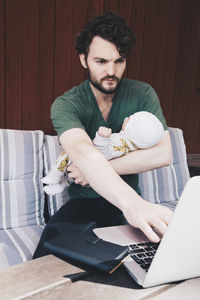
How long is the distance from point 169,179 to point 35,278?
68.5 inches

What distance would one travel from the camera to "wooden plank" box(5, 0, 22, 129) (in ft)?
7.41

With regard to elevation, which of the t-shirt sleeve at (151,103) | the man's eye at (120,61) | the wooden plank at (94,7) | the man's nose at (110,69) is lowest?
the t-shirt sleeve at (151,103)

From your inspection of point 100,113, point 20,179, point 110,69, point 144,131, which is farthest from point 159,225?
point 20,179

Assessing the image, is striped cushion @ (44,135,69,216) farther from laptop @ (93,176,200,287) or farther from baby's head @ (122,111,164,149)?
laptop @ (93,176,200,287)

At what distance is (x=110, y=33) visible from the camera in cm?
156

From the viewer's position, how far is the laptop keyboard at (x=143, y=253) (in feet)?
2.43

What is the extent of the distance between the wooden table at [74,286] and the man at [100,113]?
456mm

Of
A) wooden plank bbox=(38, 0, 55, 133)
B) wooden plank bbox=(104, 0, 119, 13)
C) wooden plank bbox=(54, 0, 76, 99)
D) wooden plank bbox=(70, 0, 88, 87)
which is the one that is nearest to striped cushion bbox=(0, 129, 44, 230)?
wooden plank bbox=(38, 0, 55, 133)

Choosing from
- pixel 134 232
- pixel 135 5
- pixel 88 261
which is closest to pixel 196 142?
pixel 135 5

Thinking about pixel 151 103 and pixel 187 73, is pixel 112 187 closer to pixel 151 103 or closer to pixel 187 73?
pixel 151 103

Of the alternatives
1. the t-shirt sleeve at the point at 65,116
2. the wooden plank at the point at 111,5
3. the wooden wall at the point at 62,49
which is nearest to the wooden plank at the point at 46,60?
the wooden wall at the point at 62,49

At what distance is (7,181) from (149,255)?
1.21 meters

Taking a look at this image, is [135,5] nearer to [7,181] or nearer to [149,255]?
[7,181]

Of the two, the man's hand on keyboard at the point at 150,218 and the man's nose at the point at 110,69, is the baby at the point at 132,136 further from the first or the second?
the man's hand on keyboard at the point at 150,218
